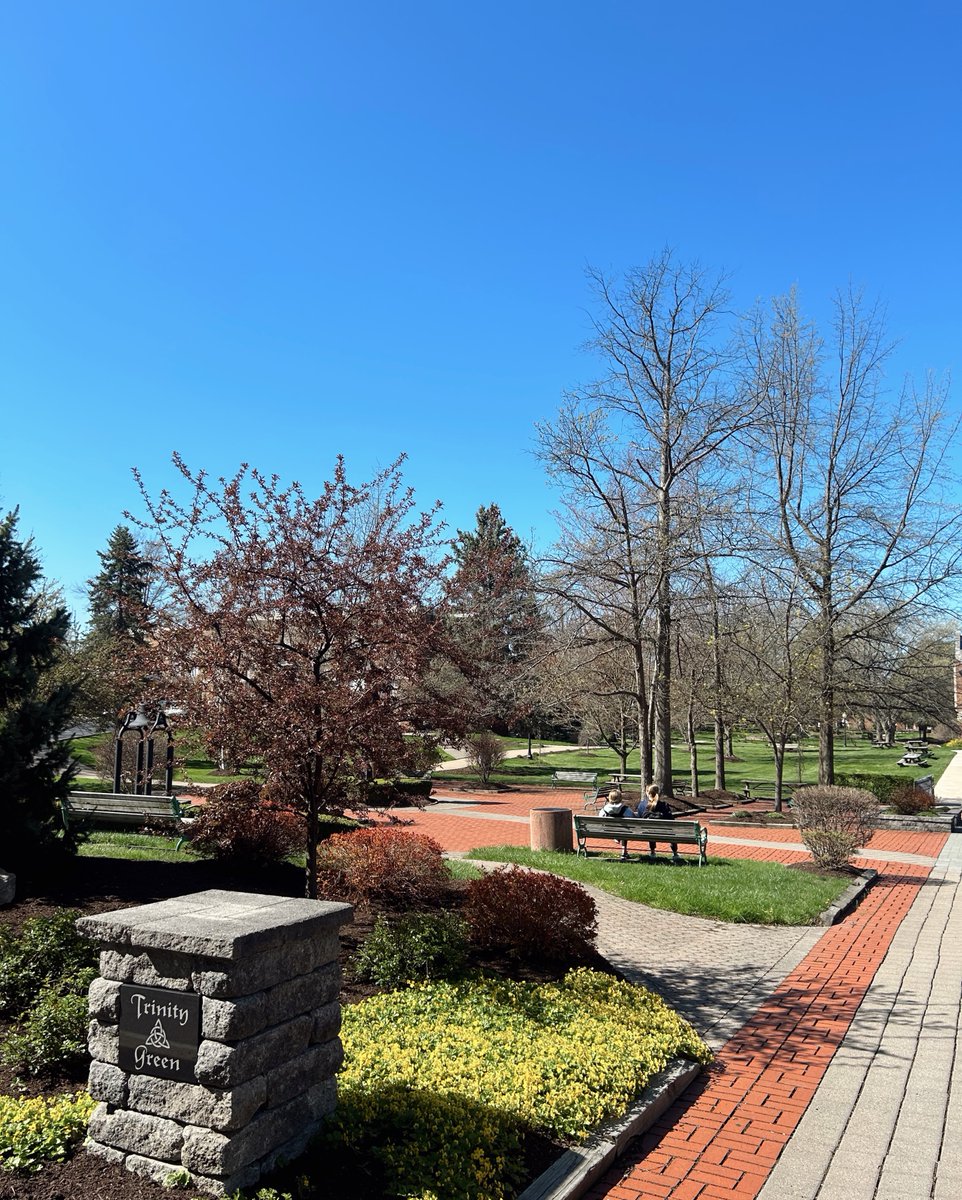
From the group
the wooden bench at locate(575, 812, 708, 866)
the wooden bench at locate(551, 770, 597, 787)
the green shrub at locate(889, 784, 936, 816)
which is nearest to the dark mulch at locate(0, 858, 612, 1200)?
the wooden bench at locate(575, 812, 708, 866)

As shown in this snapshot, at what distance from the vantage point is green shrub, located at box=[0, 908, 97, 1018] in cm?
602

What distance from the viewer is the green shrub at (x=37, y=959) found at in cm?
602

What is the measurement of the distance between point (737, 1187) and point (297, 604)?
5.15 meters

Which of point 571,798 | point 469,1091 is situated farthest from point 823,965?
point 571,798

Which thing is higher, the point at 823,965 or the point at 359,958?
the point at 359,958

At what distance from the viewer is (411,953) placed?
7023 millimetres

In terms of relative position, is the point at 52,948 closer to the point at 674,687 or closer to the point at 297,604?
the point at 297,604

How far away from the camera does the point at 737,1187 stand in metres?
4.51

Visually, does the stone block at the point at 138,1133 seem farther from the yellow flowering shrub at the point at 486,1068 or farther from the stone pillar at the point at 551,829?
the stone pillar at the point at 551,829

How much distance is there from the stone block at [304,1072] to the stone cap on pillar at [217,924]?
0.57 meters

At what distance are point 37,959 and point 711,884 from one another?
873cm

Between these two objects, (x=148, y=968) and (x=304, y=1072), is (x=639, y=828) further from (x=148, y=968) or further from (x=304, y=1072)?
(x=148, y=968)

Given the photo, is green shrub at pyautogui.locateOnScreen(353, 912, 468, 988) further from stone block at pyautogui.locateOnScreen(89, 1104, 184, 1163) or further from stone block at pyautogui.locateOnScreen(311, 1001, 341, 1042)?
stone block at pyautogui.locateOnScreen(89, 1104, 184, 1163)

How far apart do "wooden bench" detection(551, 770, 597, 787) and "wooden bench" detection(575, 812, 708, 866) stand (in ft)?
51.1
